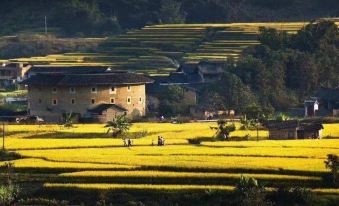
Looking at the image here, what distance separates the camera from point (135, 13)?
98.1 meters

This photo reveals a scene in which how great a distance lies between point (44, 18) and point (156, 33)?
777 inches

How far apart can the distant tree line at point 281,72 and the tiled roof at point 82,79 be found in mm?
4891

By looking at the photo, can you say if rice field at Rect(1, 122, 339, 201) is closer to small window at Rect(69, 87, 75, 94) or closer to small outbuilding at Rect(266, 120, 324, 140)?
small outbuilding at Rect(266, 120, 324, 140)

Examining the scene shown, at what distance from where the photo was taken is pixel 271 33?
6425 centimetres

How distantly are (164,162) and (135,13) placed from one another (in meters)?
65.2

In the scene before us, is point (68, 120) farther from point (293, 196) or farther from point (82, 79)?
point (293, 196)

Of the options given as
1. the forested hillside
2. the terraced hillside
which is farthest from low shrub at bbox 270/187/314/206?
the forested hillside

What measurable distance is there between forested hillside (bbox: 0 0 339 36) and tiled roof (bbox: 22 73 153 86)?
40.0 m

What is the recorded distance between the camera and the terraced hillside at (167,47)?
7088 cm

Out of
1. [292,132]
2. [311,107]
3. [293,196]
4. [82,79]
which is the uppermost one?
[82,79]

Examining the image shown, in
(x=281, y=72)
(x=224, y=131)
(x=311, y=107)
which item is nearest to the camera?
(x=224, y=131)

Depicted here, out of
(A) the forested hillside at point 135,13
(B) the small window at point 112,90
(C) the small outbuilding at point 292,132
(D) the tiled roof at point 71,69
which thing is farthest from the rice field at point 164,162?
(A) the forested hillside at point 135,13

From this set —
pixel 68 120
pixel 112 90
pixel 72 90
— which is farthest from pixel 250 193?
pixel 112 90

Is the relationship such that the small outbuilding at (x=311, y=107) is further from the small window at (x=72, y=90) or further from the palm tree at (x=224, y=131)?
the palm tree at (x=224, y=131)
